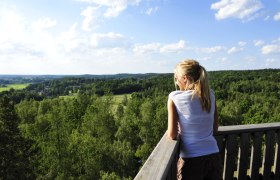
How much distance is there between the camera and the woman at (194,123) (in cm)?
352

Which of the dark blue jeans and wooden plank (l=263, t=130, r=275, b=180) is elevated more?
the dark blue jeans

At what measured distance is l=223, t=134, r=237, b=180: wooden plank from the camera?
476cm

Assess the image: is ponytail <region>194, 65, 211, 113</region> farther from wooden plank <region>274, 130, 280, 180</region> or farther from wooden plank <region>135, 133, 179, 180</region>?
wooden plank <region>274, 130, 280, 180</region>

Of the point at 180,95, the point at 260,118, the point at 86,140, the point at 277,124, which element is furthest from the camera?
the point at 260,118

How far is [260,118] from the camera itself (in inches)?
2112

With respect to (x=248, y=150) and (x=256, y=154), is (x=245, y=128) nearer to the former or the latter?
(x=248, y=150)

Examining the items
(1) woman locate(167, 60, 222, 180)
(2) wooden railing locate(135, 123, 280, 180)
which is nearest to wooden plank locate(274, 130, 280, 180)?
(2) wooden railing locate(135, 123, 280, 180)

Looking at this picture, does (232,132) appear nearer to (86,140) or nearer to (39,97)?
(86,140)

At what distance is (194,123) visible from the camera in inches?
140

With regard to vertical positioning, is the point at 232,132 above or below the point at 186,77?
below

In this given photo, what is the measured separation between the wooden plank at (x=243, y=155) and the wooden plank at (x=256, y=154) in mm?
112

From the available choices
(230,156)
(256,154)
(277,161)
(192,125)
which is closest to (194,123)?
(192,125)

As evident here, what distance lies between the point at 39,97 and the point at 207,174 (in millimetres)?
110696

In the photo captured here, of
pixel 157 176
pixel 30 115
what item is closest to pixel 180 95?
pixel 157 176
